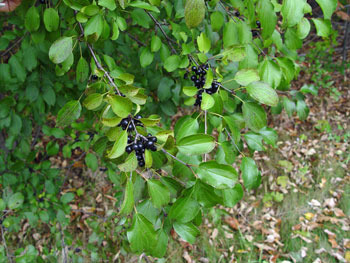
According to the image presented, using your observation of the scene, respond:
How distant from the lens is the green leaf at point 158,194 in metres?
0.77

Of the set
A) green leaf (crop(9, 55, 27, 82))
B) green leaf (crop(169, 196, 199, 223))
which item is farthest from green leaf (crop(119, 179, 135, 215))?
green leaf (crop(9, 55, 27, 82))

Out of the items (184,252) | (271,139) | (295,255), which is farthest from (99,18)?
(295,255)

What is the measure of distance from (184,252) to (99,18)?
2.53 meters

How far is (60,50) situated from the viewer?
0.98 m

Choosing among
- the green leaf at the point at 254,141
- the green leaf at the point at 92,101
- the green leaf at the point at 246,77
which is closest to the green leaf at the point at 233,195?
the green leaf at the point at 254,141

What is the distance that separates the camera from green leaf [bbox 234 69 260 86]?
0.95m

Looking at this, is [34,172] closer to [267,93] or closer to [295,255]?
[267,93]

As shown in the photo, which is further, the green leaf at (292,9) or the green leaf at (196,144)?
the green leaf at (292,9)

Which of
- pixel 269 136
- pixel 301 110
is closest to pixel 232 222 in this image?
pixel 301 110

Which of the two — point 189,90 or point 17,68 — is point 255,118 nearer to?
point 189,90

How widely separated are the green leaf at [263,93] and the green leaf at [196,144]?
0.24 m

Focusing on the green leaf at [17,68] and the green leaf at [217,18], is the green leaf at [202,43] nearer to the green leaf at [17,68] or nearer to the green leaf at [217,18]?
the green leaf at [217,18]

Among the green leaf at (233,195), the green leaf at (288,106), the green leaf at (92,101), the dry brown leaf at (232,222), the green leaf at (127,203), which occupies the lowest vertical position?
the dry brown leaf at (232,222)

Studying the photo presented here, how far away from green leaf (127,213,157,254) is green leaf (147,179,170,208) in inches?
2.3
